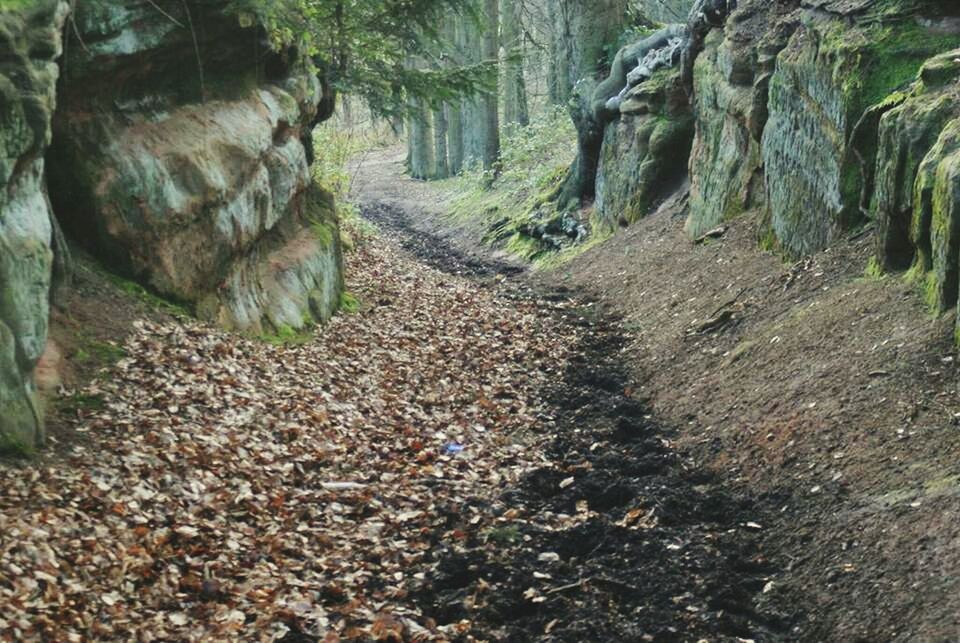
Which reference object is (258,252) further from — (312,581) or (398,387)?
(312,581)

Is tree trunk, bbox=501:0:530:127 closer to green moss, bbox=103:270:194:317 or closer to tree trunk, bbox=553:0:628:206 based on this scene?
tree trunk, bbox=553:0:628:206

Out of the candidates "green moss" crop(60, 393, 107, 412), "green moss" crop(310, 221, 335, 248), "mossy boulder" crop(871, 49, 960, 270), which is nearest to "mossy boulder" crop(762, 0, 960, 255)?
"mossy boulder" crop(871, 49, 960, 270)

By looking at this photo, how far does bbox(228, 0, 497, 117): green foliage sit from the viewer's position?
45.6ft

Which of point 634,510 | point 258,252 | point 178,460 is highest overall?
point 258,252

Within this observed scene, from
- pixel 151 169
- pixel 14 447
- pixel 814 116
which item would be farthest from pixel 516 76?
pixel 14 447

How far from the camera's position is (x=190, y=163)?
994cm

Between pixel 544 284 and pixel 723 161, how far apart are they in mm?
3944

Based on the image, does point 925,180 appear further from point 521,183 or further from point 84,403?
point 521,183

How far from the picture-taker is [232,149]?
10812mm

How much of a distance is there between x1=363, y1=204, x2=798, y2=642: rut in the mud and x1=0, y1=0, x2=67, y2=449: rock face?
2.95 metres

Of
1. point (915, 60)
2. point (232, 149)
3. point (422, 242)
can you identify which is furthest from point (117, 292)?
point (422, 242)

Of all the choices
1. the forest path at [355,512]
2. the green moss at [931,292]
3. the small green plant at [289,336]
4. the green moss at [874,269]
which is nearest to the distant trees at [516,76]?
the small green plant at [289,336]

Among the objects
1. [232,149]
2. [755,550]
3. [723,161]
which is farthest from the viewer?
[723,161]

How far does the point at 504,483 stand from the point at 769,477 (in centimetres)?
208
